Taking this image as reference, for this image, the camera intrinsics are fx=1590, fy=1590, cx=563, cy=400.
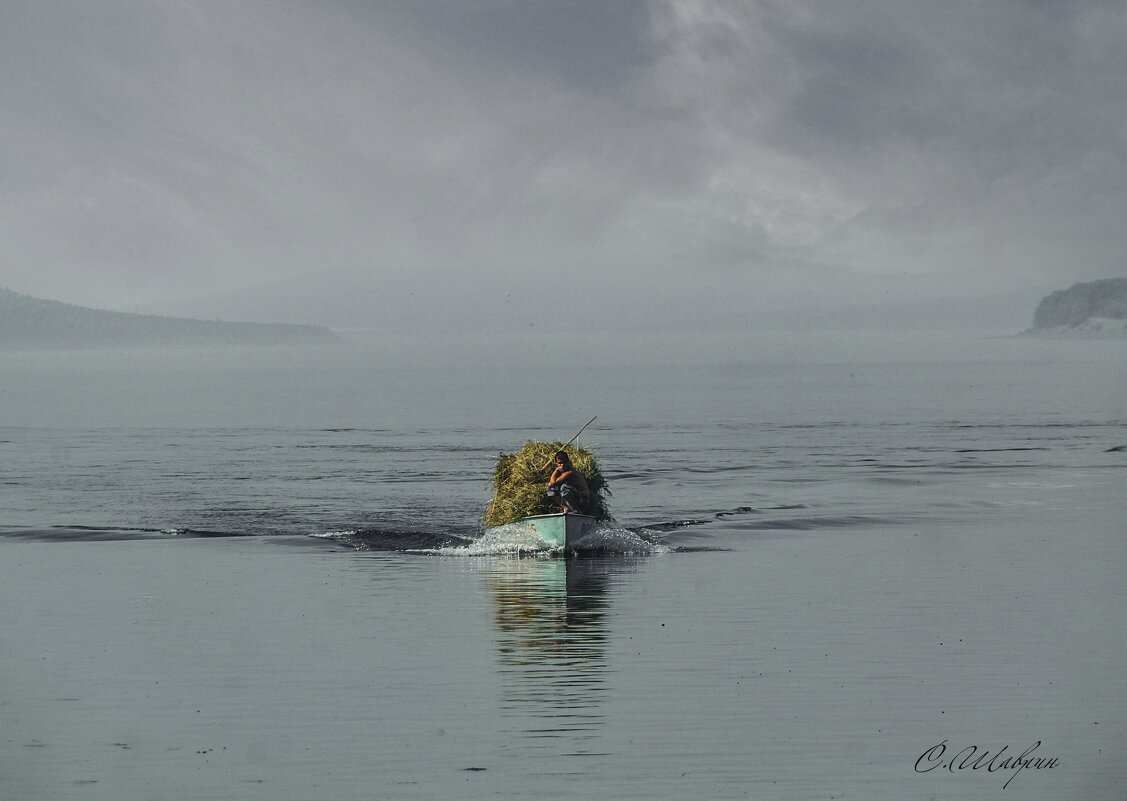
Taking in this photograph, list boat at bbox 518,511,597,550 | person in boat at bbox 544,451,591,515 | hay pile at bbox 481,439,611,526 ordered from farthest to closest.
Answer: hay pile at bbox 481,439,611,526, person in boat at bbox 544,451,591,515, boat at bbox 518,511,597,550

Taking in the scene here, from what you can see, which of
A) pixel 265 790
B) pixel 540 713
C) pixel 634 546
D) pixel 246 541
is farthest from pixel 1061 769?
pixel 246 541

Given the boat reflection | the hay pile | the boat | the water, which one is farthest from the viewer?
the hay pile

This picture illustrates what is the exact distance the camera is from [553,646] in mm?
22125

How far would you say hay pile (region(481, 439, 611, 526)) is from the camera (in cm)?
3347

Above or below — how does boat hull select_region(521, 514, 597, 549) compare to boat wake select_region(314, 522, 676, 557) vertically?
above

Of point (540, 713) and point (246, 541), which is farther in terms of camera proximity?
point (246, 541)

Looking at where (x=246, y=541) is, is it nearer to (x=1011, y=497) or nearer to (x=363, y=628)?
(x=363, y=628)

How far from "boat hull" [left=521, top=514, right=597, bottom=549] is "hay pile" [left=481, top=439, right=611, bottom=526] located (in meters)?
0.63

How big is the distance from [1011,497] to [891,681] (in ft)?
84.6

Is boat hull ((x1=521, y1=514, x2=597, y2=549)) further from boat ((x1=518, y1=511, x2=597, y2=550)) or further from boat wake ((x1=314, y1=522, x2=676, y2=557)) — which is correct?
boat wake ((x1=314, y1=522, x2=676, y2=557))

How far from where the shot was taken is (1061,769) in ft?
50.9
